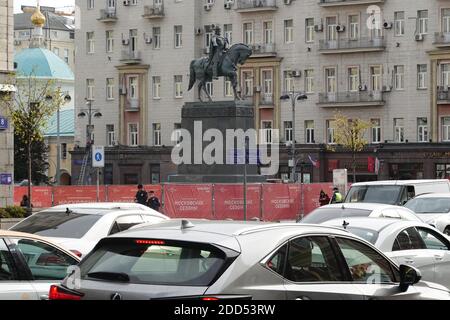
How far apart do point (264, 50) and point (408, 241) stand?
59.8 metres

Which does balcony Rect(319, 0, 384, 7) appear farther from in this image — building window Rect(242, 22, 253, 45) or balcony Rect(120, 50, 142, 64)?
balcony Rect(120, 50, 142, 64)

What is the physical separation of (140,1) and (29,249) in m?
69.2

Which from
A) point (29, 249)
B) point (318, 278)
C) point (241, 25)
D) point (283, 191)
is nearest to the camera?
point (318, 278)

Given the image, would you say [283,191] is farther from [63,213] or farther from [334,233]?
[334,233]

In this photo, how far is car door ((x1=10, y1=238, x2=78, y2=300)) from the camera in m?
10.8

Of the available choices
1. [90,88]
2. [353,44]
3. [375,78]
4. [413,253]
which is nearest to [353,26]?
[353,44]

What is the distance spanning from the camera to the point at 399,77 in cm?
6975

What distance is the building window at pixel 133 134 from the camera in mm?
79625

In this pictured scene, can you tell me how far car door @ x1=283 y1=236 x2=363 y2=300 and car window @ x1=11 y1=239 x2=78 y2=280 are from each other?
3.13m

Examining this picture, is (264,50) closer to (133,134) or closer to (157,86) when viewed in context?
(157,86)

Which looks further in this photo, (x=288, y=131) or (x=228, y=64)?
(x=288, y=131)

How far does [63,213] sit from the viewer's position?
1644cm

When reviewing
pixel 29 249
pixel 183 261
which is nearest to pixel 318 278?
pixel 183 261

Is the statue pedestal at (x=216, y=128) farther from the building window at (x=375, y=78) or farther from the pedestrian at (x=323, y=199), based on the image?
the building window at (x=375, y=78)
